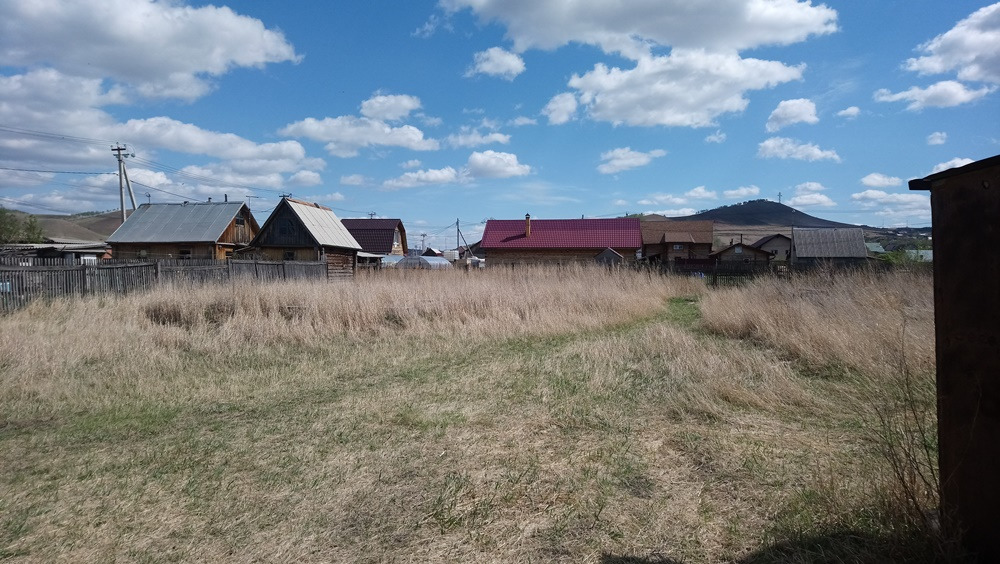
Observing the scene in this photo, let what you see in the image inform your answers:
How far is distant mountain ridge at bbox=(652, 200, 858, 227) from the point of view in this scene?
470 feet

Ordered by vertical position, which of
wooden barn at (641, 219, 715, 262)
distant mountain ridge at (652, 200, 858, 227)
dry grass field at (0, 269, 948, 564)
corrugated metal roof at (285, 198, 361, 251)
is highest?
distant mountain ridge at (652, 200, 858, 227)

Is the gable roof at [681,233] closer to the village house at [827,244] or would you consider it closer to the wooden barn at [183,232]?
the village house at [827,244]

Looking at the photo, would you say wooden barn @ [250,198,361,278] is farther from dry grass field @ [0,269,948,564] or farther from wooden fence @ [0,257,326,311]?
dry grass field @ [0,269,948,564]

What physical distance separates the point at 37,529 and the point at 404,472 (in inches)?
86.9

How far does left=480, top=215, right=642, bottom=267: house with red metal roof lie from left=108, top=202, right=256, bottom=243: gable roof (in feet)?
64.7

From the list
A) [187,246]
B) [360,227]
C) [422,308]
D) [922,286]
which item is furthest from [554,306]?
[360,227]

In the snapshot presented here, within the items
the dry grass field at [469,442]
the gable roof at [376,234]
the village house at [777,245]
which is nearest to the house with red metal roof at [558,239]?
the gable roof at [376,234]

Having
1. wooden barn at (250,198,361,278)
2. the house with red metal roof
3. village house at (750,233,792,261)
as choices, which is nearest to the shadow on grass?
wooden barn at (250,198,361,278)

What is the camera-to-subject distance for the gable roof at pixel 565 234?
45531 mm

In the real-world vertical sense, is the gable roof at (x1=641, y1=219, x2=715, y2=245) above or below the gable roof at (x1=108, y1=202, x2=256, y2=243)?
below

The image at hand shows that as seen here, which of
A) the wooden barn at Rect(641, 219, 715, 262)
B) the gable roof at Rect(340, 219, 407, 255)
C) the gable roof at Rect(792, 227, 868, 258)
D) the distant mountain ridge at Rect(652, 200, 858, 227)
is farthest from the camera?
the distant mountain ridge at Rect(652, 200, 858, 227)

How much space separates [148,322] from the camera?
11305 millimetres

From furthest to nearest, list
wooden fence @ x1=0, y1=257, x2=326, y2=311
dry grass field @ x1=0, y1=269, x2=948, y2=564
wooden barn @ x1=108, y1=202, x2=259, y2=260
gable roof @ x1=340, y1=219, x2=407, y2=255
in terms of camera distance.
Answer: gable roof @ x1=340, y1=219, x2=407, y2=255, wooden barn @ x1=108, y1=202, x2=259, y2=260, wooden fence @ x1=0, y1=257, x2=326, y2=311, dry grass field @ x1=0, y1=269, x2=948, y2=564

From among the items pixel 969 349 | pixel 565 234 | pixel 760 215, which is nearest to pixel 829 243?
pixel 565 234
